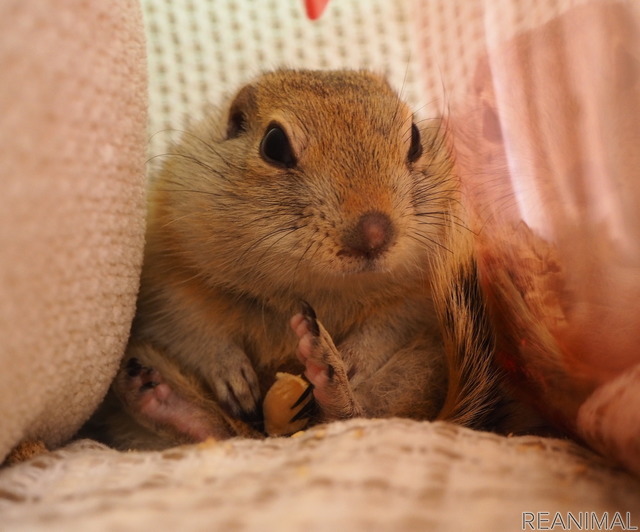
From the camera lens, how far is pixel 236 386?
0.97m

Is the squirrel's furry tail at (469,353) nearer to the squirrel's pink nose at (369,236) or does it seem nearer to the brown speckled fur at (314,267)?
the brown speckled fur at (314,267)

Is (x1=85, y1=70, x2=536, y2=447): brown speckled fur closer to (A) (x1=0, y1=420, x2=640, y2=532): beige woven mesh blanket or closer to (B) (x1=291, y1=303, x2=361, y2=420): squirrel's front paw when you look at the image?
(B) (x1=291, y1=303, x2=361, y2=420): squirrel's front paw

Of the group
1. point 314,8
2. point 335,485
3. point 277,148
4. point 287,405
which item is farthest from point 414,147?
point 314,8

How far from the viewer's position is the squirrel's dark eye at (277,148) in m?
0.92

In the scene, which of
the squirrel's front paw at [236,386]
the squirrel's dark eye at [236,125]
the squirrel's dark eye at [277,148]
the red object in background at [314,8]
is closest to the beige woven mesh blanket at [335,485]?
the squirrel's front paw at [236,386]

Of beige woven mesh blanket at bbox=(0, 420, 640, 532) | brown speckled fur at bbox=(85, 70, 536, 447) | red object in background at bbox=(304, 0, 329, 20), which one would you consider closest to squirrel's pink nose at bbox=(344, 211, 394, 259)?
brown speckled fur at bbox=(85, 70, 536, 447)

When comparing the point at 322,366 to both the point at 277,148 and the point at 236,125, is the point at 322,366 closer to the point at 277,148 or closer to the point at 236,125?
the point at 277,148

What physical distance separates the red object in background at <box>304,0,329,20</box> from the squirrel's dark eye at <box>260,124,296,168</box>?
736mm

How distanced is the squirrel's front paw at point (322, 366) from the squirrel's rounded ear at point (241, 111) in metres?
0.36

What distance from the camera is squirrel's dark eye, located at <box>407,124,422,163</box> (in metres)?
0.99

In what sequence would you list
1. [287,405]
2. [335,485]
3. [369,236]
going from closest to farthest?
[335,485], [369,236], [287,405]

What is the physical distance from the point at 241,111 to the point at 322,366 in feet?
1.52

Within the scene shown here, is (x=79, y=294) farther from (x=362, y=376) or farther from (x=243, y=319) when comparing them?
(x=362, y=376)

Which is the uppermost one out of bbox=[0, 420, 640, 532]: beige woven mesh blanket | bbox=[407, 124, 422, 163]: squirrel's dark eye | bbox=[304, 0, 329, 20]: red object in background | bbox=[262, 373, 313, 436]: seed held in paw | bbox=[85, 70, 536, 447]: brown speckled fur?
bbox=[304, 0, 329, 20]: red object in background
